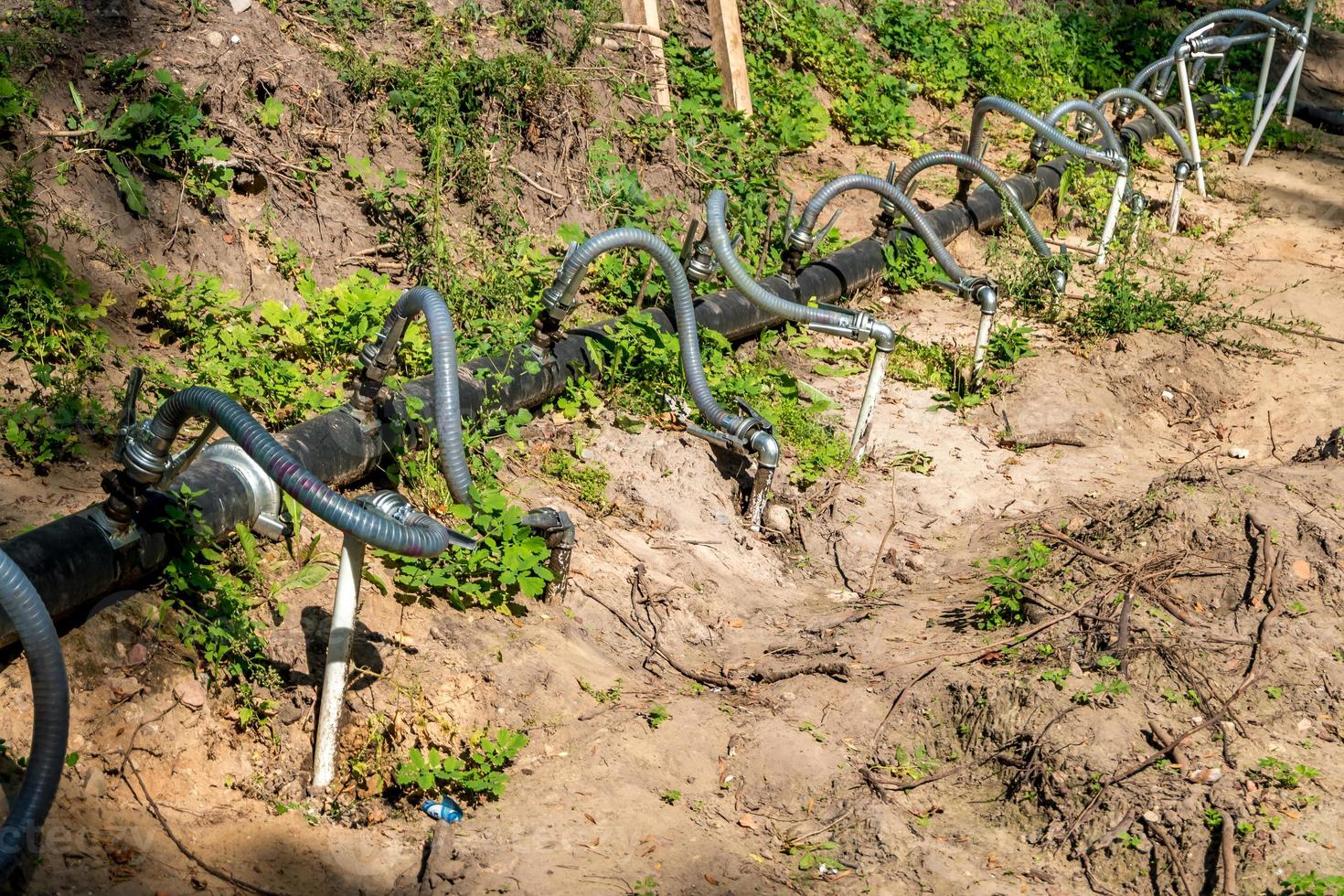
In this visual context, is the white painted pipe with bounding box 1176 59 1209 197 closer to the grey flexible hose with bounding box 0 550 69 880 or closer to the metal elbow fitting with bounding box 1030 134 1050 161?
the metal elbow fitting with bounding box 1030 134 1050 161

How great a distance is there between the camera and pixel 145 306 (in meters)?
5.22

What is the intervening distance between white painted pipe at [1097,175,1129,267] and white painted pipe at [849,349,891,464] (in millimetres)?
3439

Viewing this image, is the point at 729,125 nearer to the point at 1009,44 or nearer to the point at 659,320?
the point at 659,320

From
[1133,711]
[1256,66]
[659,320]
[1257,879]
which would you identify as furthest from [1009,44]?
[1257,879]

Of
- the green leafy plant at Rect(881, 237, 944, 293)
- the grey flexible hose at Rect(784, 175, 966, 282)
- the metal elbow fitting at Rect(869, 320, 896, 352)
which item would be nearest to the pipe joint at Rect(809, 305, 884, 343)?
the metal elbow fitting at Rect(869, 320, 896, 352)

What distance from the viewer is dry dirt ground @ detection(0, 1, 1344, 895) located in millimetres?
3348

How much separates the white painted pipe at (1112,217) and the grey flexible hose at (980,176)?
0.48m

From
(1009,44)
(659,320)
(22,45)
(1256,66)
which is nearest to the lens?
(22,45)

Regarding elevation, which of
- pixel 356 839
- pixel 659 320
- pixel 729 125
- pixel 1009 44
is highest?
pixel 1009 44

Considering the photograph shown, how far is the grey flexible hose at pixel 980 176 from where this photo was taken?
24.2 feet

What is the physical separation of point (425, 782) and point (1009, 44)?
9.75 m

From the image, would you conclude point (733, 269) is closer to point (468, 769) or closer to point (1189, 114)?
point (468, 769)

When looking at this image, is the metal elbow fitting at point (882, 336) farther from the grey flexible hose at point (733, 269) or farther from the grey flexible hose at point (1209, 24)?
the grey flexible hose at point (1209, 24)

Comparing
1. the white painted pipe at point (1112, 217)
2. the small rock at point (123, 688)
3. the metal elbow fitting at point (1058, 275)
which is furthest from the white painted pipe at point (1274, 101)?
the small rock at point (123, 688)
